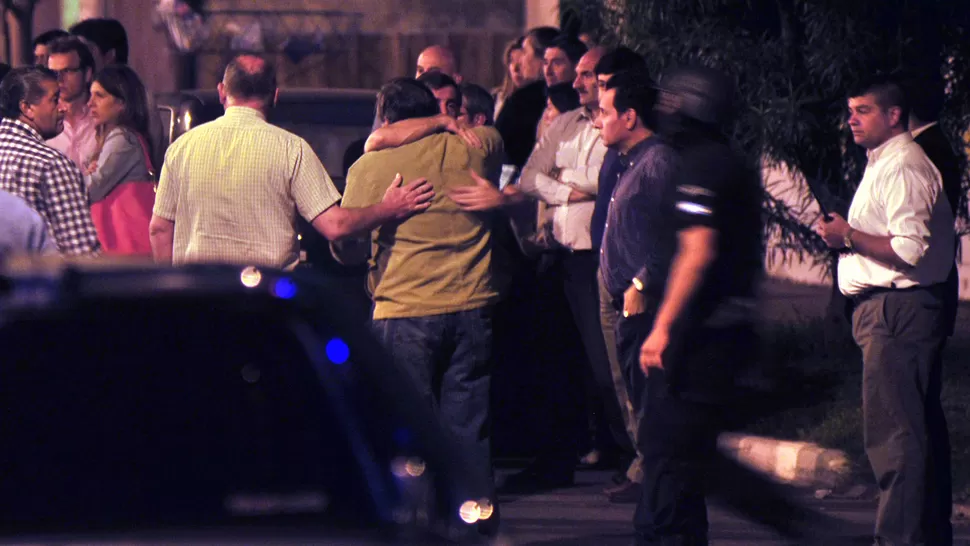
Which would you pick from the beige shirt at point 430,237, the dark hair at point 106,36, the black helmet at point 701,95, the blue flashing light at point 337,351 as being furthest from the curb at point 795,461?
the blue flashing light at point 337,351

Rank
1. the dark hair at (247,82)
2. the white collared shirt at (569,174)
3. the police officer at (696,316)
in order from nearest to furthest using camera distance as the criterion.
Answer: the police officer at (696,316)
the dark hair at (247,82)
the white collared shirt at (569,174)

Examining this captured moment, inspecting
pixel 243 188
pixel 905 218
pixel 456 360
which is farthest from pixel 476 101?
pixel 905 218

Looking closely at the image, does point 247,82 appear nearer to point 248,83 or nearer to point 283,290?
point 248,83

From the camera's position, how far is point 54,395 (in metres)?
3.68

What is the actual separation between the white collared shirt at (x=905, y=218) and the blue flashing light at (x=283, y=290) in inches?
134

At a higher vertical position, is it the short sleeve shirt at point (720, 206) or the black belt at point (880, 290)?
the short sleeve shirt at point (720, 206)

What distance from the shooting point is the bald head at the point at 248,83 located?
283 inches

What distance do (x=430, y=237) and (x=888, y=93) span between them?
1.87m

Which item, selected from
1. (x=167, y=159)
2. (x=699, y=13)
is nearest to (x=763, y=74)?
(x=699, y=13)

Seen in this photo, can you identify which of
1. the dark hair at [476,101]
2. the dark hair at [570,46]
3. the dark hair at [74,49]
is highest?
the dark hair at [570,46]

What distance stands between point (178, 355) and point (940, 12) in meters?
8.20

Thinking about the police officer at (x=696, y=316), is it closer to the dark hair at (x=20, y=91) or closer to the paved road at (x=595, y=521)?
the paved road at (x=595, y=521)

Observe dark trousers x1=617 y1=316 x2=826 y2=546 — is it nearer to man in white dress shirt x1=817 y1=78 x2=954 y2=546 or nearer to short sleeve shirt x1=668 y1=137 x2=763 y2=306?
short sleeve shirt x1=668 y1=137 x2=763 y2=306

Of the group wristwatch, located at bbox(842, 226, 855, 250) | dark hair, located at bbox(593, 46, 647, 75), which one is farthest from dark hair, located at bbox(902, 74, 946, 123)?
dark hair, located at bbox(593, 46, 647, 75)
